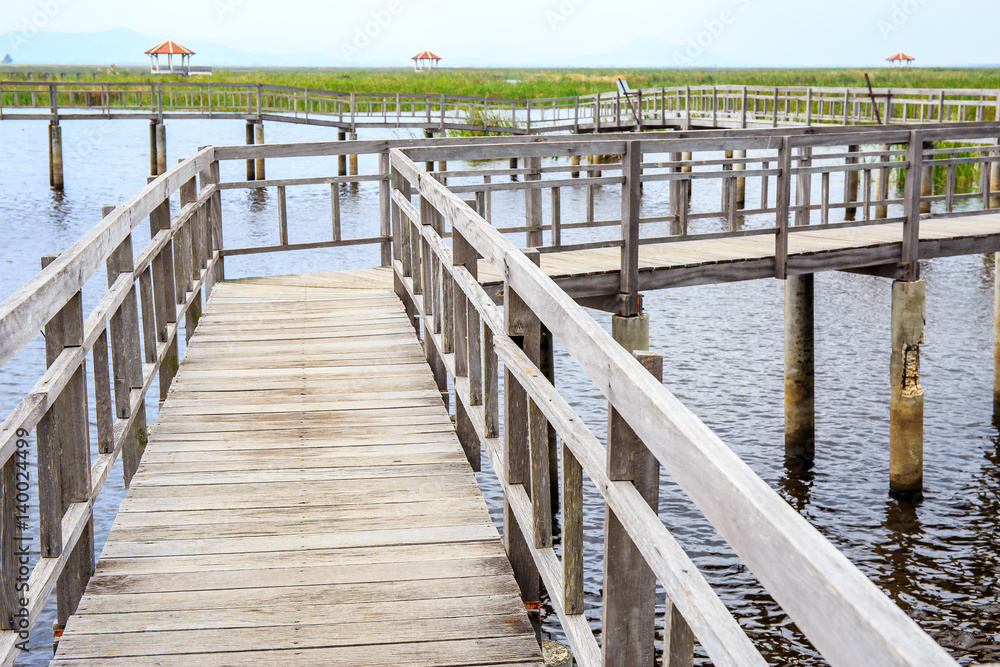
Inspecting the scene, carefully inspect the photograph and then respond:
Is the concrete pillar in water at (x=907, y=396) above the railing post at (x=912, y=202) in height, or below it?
below

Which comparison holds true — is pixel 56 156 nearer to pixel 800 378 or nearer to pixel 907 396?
pixel 800 378

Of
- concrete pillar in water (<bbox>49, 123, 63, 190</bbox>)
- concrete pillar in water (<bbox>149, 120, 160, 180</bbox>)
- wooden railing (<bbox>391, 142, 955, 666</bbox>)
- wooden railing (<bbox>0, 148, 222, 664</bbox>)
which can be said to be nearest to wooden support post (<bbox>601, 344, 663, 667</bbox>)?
wooden railing (<bbox>391, 142, 955, 666</bbox>)

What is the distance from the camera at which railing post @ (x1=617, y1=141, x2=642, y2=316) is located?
815 cm

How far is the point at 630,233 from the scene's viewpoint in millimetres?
8188

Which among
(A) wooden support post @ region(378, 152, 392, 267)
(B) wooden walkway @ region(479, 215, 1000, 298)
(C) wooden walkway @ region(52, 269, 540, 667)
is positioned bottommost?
(C) wooden walkway @ region(52, 269, 540, 667)

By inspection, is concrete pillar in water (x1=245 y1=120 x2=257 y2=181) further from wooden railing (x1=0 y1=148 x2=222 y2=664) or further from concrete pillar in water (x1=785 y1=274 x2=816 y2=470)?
wooden railing (x1=0 y1=148 x2=222 y2=664)

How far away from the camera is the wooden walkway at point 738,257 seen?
848 cm

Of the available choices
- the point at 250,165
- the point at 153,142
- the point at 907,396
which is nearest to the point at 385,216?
the point at 907,396

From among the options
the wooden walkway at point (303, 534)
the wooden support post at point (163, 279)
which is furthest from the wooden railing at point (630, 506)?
the wooden support post at point (163, 279)

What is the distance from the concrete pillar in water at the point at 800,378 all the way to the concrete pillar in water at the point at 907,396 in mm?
973

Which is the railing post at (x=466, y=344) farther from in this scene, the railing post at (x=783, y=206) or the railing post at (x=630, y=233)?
the railing post at (x=783, y=206)

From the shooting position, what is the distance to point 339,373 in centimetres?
618

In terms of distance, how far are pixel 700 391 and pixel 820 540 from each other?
11334 mm

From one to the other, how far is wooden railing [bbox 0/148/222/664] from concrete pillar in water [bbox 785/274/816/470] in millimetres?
6685
